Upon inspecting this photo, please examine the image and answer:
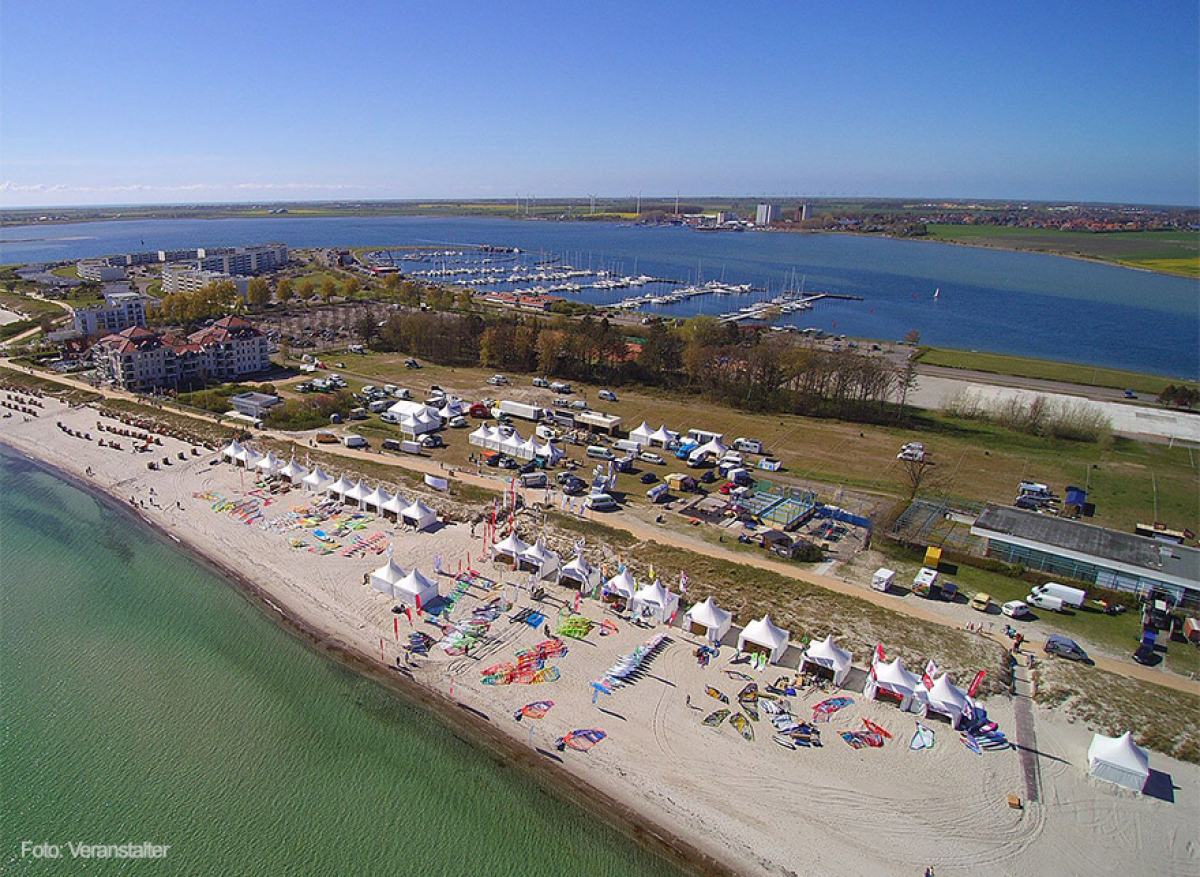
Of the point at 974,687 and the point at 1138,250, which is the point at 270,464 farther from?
the point at 1138,250

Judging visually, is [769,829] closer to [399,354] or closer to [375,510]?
[375,510]

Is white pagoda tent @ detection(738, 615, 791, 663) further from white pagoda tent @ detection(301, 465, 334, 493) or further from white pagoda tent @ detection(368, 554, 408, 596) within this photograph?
white pagoda tent @ detection(301, 465, 334, 493)

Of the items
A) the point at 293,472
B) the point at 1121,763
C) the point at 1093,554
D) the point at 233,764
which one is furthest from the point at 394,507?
the point at 1093,554

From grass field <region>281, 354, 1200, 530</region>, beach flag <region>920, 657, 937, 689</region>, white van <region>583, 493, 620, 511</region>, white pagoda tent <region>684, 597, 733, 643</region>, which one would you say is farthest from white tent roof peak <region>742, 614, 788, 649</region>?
grass field <region>281, 354, 1200, 530</region>

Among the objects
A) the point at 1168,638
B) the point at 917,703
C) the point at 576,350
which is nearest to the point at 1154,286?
the point at 576,350

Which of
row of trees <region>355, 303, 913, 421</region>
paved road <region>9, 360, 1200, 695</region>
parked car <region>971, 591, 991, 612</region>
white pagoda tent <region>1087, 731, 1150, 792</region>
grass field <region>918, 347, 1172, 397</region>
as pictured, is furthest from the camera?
grass field <region>918, 347, 1172, 397</region>

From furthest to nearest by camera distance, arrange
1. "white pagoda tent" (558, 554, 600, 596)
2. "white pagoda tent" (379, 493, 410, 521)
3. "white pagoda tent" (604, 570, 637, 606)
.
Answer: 1. "white pagoda tent" (379, 493, 410, 521)
2. "white pagoda tent" (558, 554, 600, 596)
3. "white pagoda tent" (604, 570, 637, 606)

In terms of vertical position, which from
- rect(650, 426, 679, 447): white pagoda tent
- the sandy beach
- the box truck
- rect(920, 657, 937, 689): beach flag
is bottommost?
the sandy beach
